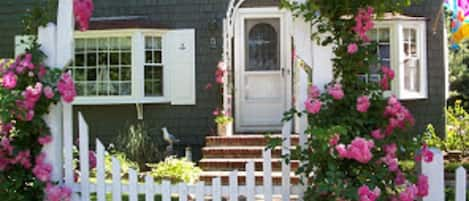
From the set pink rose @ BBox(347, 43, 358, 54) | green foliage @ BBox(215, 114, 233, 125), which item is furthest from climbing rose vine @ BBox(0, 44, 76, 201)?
green foliage @ BBox(215, 114, 233, 125)

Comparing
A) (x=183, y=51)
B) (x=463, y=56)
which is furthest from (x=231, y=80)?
(x=463, y=56)

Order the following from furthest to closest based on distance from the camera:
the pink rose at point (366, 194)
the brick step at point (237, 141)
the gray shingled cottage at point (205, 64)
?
1. the gray shingled cottage at point (205, 64)
2. the brick step at point (237, 141)
3. the pink rose at point (366, 194)

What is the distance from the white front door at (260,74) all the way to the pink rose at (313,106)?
19.2ft

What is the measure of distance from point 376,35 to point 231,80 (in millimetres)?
2589

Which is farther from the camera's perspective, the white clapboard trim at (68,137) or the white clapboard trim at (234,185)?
the white clapboard trim at (68,137)

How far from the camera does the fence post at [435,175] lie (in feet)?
11.8

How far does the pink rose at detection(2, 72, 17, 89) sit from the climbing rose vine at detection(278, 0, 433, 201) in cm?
192

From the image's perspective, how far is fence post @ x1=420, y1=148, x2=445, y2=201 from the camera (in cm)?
361

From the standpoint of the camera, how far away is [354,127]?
352 cm

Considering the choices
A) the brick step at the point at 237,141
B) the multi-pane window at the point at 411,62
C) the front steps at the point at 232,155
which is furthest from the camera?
the multi-pane window at the point at 411,62

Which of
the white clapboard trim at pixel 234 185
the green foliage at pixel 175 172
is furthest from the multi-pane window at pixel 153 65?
the white clapboard trim at pixel 234 185

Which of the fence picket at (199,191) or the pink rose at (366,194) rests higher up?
the pink rose at (366,194)

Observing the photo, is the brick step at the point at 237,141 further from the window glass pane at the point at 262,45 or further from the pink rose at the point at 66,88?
the pink rose at the point at 66,88

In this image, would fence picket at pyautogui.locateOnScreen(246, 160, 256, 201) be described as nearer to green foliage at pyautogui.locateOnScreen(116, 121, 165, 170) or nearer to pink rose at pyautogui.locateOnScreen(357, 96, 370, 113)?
pink rose at pyautogui.locateOnScreen(357, 96, 370, 113)
